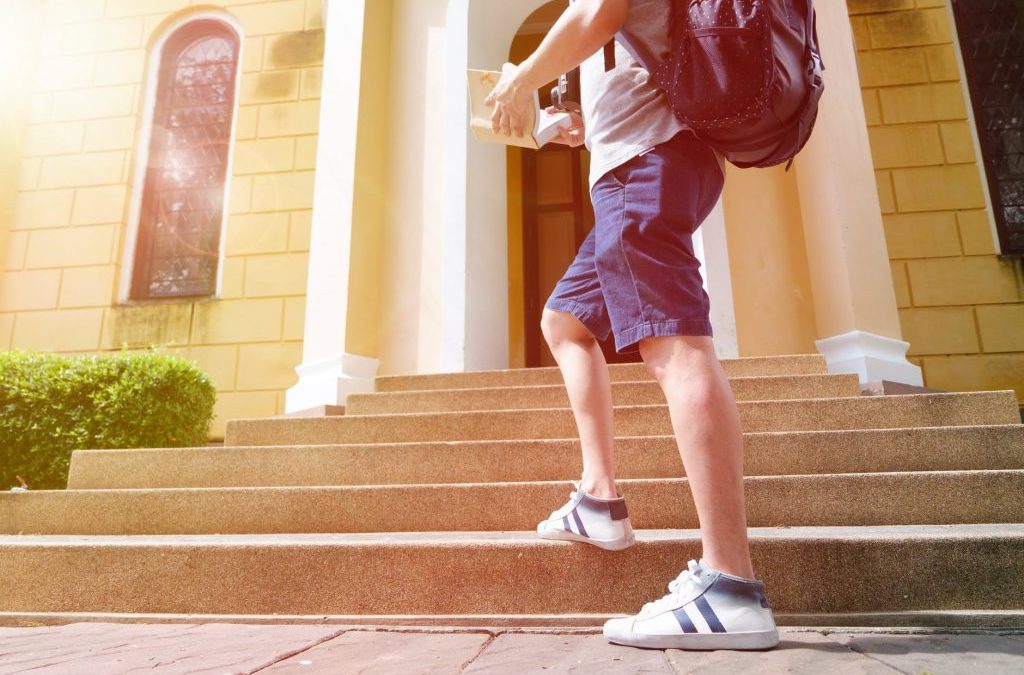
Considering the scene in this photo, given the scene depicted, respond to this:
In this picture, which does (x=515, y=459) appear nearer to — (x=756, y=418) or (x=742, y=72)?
(x=756, y=418)

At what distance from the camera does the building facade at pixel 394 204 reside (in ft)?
15.3

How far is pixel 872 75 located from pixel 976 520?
544 cm

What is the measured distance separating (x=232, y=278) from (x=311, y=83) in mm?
2212

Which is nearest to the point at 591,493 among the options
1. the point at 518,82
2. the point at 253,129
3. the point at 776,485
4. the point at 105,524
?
the point at 776,485

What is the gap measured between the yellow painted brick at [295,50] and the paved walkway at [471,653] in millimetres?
6200

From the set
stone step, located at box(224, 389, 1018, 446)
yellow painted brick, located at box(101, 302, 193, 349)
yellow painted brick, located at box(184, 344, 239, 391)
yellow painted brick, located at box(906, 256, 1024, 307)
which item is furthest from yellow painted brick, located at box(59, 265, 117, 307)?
yellow painted brick, located at box(906, 256, 1024, 307)

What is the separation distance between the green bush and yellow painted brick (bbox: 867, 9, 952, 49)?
7077 mm

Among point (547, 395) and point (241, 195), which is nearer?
Result: point (547, 395)

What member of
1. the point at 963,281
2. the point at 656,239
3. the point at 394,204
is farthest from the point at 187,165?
the point at 963,281

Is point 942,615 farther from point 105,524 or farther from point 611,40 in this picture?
point 105,524

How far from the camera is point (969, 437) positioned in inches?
101

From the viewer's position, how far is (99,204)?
21.5ft

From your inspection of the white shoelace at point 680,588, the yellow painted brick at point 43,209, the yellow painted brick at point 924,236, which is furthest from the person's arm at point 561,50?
the yellow painted brick at point 43,209

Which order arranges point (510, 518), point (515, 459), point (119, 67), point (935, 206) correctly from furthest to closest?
point (119, 67)
point (935, 206)
point (515, 459)
point (510, 518)
